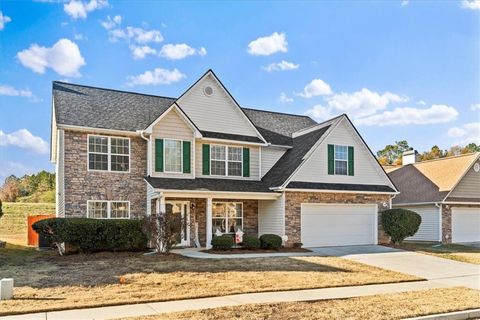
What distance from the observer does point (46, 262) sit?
47.1ft

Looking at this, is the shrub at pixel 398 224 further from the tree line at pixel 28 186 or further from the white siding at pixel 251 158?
the tree line at pixel 28 186

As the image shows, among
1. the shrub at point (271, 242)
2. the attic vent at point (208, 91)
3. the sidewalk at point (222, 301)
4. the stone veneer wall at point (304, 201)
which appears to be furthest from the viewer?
the attic vent at point (208, 91)

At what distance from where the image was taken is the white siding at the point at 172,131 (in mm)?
19000

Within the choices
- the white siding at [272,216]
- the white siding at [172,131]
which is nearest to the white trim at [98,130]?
the white siding at [172,131]

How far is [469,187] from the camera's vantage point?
26578mm

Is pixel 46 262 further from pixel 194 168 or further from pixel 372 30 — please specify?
pixel 372 30

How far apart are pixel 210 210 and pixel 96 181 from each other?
16.3 ft

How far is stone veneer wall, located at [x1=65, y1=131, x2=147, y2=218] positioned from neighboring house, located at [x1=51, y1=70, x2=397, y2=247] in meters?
0.04

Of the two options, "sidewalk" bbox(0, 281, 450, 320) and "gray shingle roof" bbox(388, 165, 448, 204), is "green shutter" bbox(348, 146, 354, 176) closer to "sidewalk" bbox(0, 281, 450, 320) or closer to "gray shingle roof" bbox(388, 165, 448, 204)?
"gray shingle roof" bbox(388, 165, 448, 204)

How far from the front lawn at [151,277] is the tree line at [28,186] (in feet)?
83.7

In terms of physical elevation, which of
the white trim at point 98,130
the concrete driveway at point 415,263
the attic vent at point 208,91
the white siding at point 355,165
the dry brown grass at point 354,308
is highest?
the attic vent at point 208,91

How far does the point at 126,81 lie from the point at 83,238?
10151mm

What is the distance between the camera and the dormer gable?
810 inches

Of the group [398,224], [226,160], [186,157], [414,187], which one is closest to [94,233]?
[186,157]
